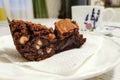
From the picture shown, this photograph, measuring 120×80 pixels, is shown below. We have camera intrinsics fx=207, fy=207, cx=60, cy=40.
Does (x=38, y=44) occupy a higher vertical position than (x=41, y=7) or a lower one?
higher

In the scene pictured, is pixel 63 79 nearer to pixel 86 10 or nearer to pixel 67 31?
pixel 67 31

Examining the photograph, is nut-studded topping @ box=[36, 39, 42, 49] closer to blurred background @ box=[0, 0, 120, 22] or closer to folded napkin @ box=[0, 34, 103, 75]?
folded napkin @ box=[0, 34, 103, 75]

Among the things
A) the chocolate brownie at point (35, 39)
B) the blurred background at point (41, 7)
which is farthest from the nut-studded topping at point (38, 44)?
the blurred background at point (41, 7)

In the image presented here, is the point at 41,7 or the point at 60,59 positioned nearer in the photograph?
the point at 60,59

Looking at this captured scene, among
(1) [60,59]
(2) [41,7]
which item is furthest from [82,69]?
(2) [41,7]

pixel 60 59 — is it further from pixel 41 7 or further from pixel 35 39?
pixel 41 7
